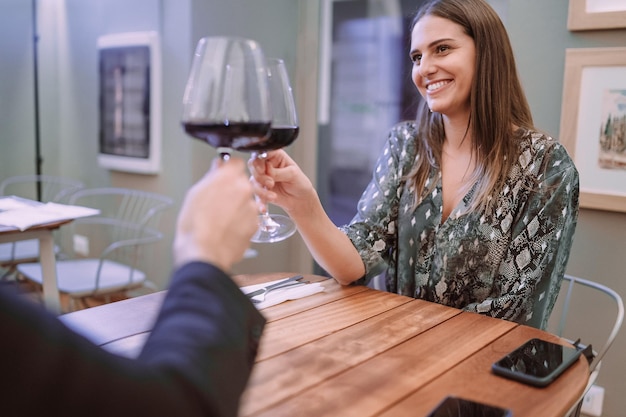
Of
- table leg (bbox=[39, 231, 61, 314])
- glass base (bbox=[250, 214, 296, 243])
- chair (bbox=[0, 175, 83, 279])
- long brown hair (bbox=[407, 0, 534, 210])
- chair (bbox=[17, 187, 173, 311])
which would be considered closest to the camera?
glass base (bbox=[250, 214, 296, 243])

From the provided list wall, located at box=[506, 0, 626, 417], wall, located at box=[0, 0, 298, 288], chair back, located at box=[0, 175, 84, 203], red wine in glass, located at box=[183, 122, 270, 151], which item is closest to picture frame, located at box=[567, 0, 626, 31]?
wall, located at box=[506, 0, 626, 417]

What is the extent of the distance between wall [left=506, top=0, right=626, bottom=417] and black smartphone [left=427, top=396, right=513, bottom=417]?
168 centimetres

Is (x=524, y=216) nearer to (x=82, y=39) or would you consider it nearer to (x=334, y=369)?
(x=334, y=369)

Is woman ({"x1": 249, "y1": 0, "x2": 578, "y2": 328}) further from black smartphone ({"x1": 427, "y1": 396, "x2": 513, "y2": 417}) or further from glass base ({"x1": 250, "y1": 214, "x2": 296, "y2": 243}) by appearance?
black smartphone ({"x1": 427, "y1": 396, "x2": 513, "y2": 417})

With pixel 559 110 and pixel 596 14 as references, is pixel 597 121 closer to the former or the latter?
pixel 559 110

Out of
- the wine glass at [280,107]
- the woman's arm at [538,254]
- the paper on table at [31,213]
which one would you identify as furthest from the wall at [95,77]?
the wine glass at [280,107]

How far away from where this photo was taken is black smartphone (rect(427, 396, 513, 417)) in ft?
2.78

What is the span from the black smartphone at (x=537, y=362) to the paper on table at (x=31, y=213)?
6.31 feet

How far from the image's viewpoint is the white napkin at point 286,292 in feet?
4.44

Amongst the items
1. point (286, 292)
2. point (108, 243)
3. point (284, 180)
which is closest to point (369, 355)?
point (286, 292)

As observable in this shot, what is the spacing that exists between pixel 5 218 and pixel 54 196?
1810mm

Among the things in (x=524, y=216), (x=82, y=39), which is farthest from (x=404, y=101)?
(x=82, y=39)

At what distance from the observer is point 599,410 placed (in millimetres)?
2369

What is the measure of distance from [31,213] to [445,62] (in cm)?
182
